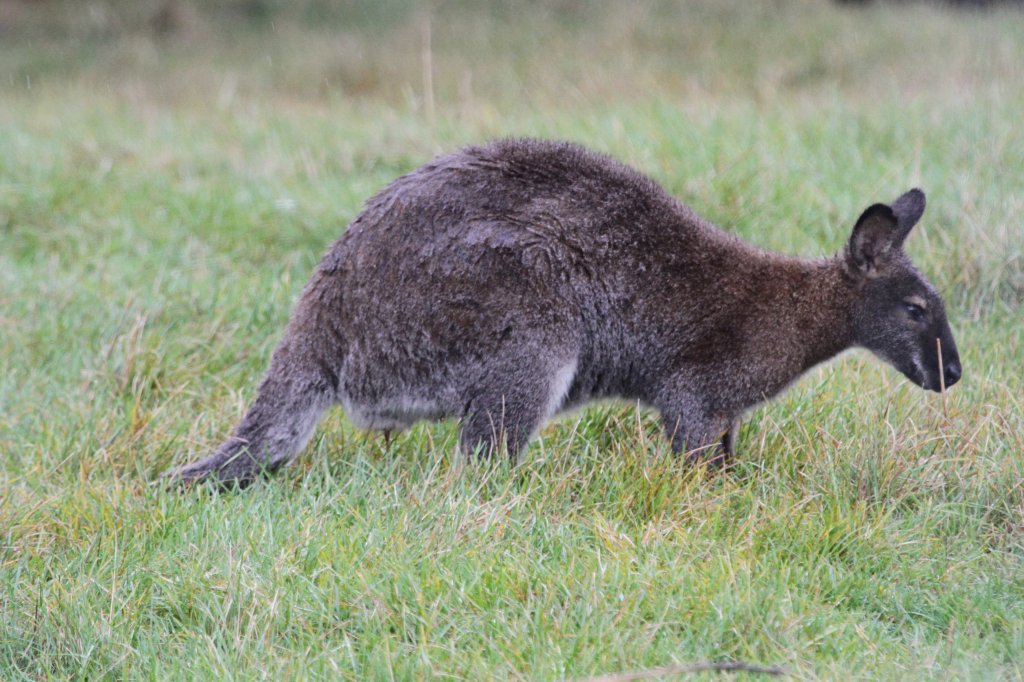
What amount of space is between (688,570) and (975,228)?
3.32 meters

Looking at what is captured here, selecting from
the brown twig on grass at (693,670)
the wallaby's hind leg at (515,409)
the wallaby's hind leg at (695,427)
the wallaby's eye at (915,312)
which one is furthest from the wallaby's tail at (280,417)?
the wallaby's eye at (915,312)

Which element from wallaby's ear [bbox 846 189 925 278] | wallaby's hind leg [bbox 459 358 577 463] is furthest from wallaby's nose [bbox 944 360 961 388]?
wallaby's hind leg [bbox 459 358 577 463]

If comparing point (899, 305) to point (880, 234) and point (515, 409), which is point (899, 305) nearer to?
point (880, 234)

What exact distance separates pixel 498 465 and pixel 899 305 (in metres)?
1.73

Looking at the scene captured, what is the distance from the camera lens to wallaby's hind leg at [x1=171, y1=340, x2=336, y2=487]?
444 centimetres

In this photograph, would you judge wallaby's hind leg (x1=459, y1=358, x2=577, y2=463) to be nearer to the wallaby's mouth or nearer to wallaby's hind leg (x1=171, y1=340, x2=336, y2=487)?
wallaby's hind leg (x1=171, y1=340, x2=336, y2=487)

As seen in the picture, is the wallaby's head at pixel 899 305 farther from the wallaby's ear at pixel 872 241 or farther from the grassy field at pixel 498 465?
the grassy field at pixel 498 465

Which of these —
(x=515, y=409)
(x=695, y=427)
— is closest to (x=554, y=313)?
(x=515, y=409)

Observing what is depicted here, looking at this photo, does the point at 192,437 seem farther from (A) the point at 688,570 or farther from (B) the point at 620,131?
(B) the point at 620,131

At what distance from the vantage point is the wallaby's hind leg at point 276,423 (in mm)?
4438

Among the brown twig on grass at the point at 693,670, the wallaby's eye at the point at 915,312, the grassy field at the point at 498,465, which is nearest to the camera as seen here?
the brown twig on grass at the point at 693,670

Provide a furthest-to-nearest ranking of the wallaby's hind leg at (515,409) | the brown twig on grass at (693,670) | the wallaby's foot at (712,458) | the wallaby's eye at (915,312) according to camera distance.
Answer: the wallaby's eye at (915,312)
the wallaby's foot at (712,458)
the wallaby's hind leg at (515,409)
the brown twig on grass at (693,670)

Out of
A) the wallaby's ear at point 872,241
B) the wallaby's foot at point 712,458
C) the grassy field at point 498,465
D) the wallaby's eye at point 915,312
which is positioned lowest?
the wallaby's foot at point 712,458

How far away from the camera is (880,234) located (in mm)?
4727
